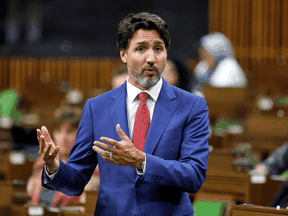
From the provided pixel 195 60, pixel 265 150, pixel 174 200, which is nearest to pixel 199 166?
pixel 174 200

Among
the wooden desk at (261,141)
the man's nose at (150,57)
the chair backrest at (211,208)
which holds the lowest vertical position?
the wooden desk at (261,141)

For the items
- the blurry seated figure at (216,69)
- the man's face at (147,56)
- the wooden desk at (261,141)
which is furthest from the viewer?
the blurry seated figure at (216,69)

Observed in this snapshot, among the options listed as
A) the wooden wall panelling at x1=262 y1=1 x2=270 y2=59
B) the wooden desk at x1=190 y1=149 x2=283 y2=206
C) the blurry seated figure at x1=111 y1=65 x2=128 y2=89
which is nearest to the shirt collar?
the blurry seated figure at x1=111 y1=65 x2=128 y2=89

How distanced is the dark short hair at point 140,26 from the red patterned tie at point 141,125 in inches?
9.7

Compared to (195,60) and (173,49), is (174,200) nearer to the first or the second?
(195,60)

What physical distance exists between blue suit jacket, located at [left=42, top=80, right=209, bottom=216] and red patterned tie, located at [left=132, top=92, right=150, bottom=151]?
0.04 m

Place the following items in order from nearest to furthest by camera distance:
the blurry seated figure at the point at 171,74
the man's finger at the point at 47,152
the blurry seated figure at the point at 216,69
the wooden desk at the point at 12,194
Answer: the man's finger at the point at 47,152 → the wooden desk at the point at 12,194 → the blurry seated figure at the point at 171,74 → the blurry seated figure at the point at 216,69

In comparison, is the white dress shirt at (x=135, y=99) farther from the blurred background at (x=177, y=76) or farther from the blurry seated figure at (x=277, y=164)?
the blurry seated figure at (x=277, y=164)

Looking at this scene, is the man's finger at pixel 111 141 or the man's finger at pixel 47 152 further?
the man's finger at pixel 47 152

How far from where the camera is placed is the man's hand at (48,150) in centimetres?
131

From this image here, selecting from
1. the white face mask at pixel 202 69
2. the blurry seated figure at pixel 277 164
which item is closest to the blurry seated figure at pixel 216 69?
the white face mask at pixel 202 69

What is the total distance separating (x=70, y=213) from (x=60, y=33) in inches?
298

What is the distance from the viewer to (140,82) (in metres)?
1.46

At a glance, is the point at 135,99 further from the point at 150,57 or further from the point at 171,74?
the point at 171,74
